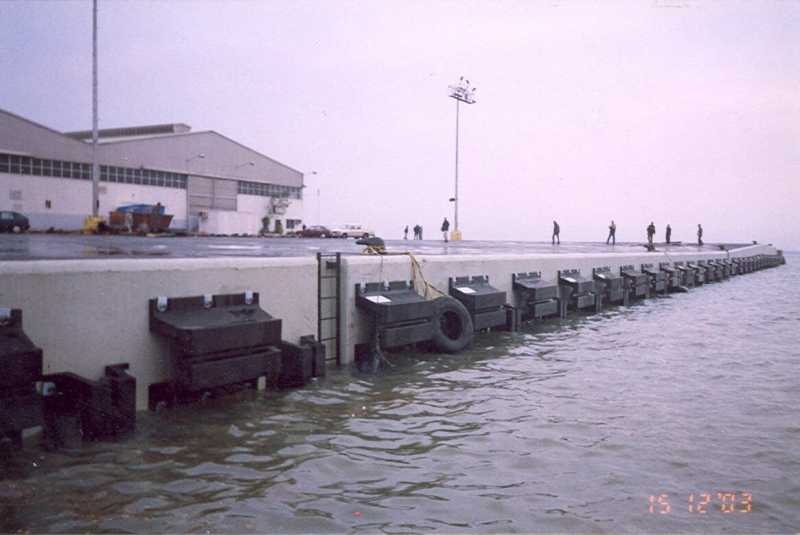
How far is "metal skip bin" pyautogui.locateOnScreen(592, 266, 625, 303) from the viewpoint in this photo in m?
19.9

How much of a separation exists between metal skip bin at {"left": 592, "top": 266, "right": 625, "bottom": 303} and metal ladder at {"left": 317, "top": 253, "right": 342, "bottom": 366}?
11.9 m

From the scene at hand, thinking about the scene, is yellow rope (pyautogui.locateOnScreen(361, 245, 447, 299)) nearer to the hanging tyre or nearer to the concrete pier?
the hanging tyre

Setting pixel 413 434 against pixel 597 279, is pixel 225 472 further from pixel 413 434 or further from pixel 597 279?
pixel 597 279

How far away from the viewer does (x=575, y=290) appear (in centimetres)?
1772

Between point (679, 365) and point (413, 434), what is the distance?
6822mm

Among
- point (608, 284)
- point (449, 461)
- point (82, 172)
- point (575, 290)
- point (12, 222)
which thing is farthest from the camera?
point (82, 172)

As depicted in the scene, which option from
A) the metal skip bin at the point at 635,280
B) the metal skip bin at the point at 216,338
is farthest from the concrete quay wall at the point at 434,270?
the metal skip bin at the point at 635,280

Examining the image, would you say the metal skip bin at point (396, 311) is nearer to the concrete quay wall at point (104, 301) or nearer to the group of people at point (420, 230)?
the concrete quay wall at point (104, 301)

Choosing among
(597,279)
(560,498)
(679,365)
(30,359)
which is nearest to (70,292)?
(30,359)

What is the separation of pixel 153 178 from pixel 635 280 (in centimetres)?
5007

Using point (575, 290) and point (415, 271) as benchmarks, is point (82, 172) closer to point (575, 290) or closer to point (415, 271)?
point (575, 290)

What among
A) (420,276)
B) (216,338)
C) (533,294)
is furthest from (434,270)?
(216,338)

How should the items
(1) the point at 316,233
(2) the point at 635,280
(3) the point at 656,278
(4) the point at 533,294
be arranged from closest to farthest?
(4) the point at 533,294, (2) the point at 635,280, (3) the point at 656,278, (1) the point at 316,233

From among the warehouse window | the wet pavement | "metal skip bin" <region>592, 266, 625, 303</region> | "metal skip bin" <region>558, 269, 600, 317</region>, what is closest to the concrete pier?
the wet pavement
